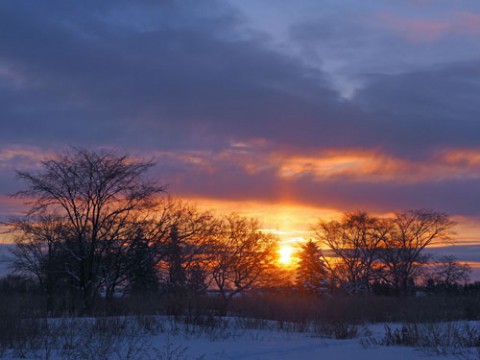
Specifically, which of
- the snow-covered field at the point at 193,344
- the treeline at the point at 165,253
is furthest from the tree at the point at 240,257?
the snow-covered field at the point at 193,344

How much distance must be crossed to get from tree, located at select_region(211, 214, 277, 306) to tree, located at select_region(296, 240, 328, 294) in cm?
918

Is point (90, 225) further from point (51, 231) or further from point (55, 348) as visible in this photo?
point (55, 348)

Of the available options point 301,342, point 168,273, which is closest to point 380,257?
point 168,273

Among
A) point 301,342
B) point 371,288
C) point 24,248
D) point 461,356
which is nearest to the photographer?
point 461,356

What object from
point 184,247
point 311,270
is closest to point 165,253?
point 184,247

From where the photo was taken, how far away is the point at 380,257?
7081 centimetres

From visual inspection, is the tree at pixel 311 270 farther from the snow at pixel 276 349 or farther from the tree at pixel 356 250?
the snow at pixel 276 349

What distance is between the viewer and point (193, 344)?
16.1 m

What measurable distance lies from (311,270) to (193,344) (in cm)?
5758

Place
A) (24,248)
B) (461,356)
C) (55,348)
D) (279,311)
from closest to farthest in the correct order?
(461,356), (55,348), (279,311), (24,248)

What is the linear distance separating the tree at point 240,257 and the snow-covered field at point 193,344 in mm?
38196

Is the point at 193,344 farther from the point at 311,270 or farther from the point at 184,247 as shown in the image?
the point at 311,270

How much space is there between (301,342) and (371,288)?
54.3m

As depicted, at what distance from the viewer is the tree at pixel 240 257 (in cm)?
5906
